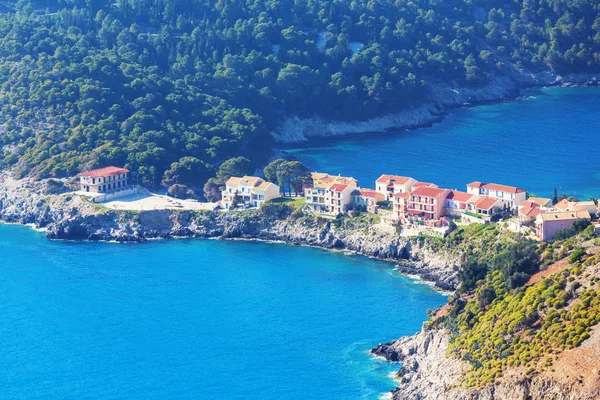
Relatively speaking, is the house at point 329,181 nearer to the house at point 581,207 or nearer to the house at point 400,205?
the house at point 400,205

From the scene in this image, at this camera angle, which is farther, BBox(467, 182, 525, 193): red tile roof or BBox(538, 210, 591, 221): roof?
BBox(467, 182, 525, 193): red tile roof

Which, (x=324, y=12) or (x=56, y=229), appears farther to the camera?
(x=324, y=12)

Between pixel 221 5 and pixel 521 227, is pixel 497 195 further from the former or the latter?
pixel 221 5

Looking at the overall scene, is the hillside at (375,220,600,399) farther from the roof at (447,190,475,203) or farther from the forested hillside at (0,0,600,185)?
the forested hillside at (0,0,600,185)

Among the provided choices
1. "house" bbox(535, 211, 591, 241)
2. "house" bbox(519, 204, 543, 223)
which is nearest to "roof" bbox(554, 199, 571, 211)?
"house" bbox(519, 204, 543, 223)

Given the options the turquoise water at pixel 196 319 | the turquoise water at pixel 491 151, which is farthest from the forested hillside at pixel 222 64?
the turquoise water at pixel 196 319

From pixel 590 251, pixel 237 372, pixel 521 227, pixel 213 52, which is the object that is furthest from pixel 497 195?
pixel 213 52
